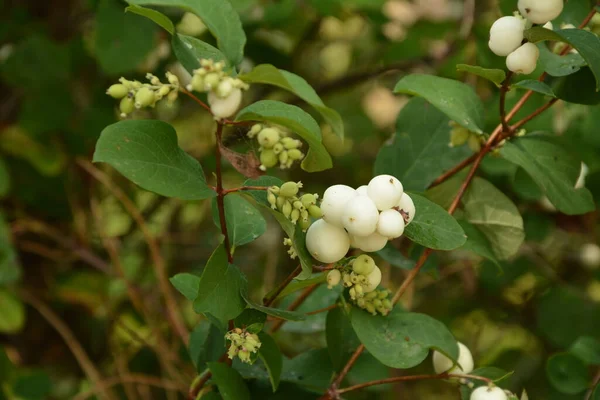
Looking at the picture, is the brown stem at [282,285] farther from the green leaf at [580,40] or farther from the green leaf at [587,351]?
the green leaf at [587,351]

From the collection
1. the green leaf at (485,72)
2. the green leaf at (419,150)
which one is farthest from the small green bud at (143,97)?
the green leaf at (419,150)

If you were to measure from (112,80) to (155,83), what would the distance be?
116 cm

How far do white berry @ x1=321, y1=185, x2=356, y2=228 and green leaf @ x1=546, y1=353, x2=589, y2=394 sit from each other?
0.55 meters

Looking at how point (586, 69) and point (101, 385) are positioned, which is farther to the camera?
point (101, 385)

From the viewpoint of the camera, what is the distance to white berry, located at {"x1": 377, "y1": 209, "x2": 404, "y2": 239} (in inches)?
25.6

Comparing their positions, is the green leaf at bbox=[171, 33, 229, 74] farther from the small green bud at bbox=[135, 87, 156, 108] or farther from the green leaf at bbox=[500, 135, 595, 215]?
the green leaf at bbox=[500, 135, 595, 215]

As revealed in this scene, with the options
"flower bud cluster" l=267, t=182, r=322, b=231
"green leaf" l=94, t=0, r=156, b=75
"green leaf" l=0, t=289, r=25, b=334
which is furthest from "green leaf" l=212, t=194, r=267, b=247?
"green leaf" l=0, t=289, r=25, b=334

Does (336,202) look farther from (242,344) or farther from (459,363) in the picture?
(459,363)

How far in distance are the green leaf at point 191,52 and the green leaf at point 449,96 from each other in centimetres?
20

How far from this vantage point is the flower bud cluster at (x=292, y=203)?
0.64 metres

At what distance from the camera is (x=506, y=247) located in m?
0.95

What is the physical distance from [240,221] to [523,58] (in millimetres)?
367

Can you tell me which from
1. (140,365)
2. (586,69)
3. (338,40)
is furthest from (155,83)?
(338,40)

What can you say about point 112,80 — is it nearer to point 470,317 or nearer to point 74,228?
point 74,228
